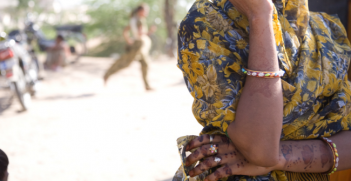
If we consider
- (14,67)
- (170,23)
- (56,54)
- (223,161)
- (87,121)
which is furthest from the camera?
(170,23)

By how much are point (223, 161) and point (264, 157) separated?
152mm

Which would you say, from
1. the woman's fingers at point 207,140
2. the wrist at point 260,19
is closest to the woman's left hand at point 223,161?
the woman's fingers at point 207,140

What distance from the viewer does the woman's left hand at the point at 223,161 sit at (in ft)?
3.45

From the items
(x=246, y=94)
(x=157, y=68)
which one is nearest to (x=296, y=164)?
(x=246, y=94)

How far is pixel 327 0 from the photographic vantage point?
1.92m

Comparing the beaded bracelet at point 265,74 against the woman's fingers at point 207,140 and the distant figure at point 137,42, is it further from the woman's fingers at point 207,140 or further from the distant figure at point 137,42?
the distant figure at point 137,42

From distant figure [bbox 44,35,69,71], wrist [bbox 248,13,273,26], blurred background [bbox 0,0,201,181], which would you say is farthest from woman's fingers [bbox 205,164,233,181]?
distant figure [bbox 44,35,69,71]

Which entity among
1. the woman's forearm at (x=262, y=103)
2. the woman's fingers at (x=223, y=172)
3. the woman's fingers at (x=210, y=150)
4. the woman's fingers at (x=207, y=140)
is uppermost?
the woman's forearm at (x=262, y=103)

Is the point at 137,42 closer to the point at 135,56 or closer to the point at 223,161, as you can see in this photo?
the point at 135,56

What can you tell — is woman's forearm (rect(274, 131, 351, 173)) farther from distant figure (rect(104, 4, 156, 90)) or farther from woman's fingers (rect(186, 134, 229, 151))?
distant figure (rect(104, 4, 156, 90))

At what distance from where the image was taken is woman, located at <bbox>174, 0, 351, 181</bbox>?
96cm

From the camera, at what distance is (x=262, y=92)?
965 mm

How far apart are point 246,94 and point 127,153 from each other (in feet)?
8.91

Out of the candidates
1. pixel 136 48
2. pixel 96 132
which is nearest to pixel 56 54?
pixel 136 48
